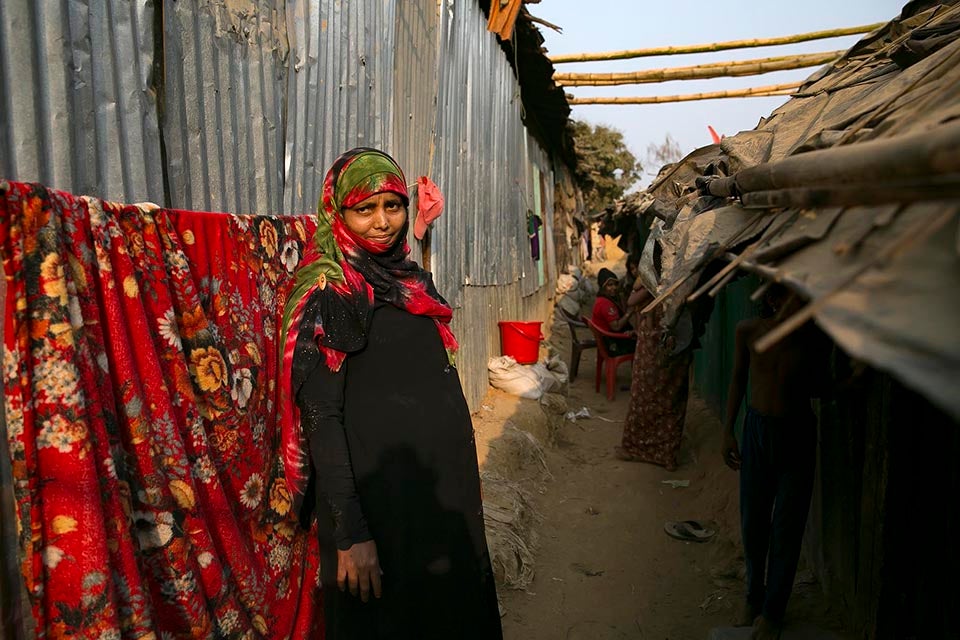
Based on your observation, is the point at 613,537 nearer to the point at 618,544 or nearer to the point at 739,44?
the point at 618,544

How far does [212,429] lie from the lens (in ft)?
6.43

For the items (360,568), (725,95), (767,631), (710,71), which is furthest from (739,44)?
(360,568)

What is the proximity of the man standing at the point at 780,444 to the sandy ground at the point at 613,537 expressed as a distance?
0.52m

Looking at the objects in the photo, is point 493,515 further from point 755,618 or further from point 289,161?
point 289,161

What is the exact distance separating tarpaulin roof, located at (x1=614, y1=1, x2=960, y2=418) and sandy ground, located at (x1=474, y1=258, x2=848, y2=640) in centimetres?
224

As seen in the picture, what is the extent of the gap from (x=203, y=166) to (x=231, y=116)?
0.27 meters

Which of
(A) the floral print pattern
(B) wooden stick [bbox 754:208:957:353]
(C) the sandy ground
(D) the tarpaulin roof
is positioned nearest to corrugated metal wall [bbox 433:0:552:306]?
(C) the sandy ground

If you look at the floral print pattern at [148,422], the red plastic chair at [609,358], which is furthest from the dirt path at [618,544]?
the floral print pattern at [148,422]

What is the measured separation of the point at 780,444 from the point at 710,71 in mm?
8378

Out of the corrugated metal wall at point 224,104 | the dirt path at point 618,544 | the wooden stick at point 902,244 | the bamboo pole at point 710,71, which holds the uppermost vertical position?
the bamboo pole at point 710,71

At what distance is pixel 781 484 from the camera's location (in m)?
3.06

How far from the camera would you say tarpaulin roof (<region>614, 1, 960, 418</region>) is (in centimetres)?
74

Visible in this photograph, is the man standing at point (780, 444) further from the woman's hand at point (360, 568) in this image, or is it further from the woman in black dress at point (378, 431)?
the woman's hand at point (360, 568)

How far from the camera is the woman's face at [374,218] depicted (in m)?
2.18
